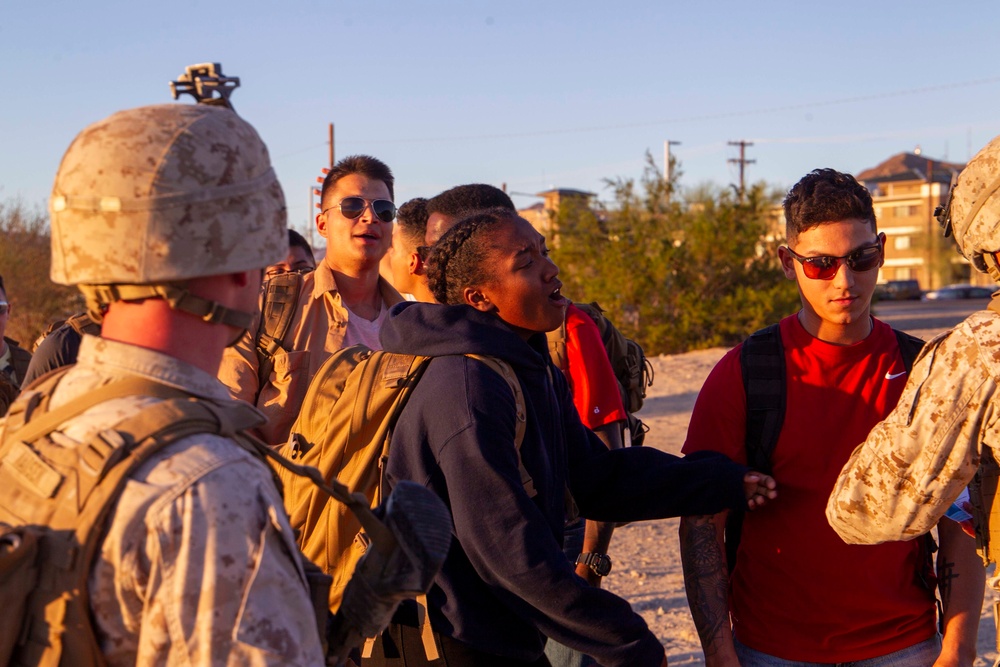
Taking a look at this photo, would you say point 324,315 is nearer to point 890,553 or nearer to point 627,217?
point 890,553

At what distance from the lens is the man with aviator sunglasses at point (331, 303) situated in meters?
4.35

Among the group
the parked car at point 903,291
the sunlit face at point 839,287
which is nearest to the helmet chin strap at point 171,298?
the sunlit face at point 839,287

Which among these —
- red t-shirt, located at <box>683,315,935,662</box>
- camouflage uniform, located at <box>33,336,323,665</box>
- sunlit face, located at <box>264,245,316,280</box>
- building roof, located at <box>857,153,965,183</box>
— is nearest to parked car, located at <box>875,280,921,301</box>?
building roof, located at <box>857,153,965,183</box>

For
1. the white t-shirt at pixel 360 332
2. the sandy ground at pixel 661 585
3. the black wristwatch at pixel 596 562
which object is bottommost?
the sandy ground at pixel 661 585

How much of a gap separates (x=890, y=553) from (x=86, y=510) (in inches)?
98.5

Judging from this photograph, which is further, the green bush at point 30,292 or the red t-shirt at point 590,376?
the green bush at point 30,292

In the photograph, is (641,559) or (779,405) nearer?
(779,405)

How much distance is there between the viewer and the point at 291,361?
439cm

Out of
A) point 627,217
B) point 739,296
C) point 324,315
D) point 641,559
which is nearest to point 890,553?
point 324,315

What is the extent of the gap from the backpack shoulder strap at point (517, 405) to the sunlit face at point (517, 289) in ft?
0.72

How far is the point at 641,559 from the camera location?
8039mm

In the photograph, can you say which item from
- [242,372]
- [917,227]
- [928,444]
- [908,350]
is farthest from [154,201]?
[917,227]

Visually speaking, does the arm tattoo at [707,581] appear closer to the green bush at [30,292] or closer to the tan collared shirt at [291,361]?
the tan collared shirt at [291,361]

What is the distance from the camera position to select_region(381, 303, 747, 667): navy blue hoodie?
2566mm
